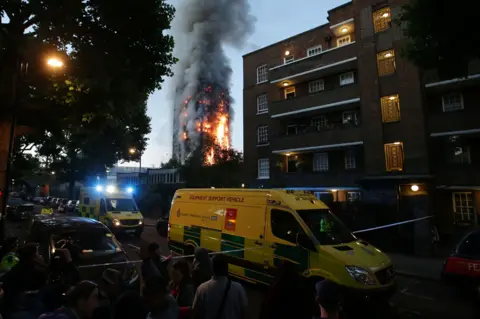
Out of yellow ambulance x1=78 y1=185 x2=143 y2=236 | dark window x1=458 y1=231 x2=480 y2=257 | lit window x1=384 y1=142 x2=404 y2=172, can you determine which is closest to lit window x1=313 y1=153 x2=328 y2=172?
lit window x1=384 y1=142 x2=404 y2=172

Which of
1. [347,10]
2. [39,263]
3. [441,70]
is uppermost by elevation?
[347,10]

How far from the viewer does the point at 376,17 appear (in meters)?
19.9

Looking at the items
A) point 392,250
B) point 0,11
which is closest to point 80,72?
point 0,11

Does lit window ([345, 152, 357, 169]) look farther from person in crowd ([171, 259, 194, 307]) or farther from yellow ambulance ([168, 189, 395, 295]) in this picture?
person in crowd ([171, 259, 194, 307])

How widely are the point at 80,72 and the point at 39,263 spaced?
29.3 feet

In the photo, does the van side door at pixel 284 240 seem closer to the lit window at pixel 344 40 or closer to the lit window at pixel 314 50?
the lit window at pixel 344 40

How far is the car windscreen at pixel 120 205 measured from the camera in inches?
638

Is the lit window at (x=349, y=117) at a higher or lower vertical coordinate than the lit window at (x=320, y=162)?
higher

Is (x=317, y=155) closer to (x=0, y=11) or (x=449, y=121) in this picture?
(x=449, y=121)

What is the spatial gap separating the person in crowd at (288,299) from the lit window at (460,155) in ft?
60.2

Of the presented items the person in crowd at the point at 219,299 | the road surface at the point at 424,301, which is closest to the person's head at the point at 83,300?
the person in crowd at the point at 219,299

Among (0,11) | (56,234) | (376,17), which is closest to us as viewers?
(56,234)

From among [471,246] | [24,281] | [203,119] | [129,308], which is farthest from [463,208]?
[203,119]

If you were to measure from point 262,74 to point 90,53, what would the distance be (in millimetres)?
19098
